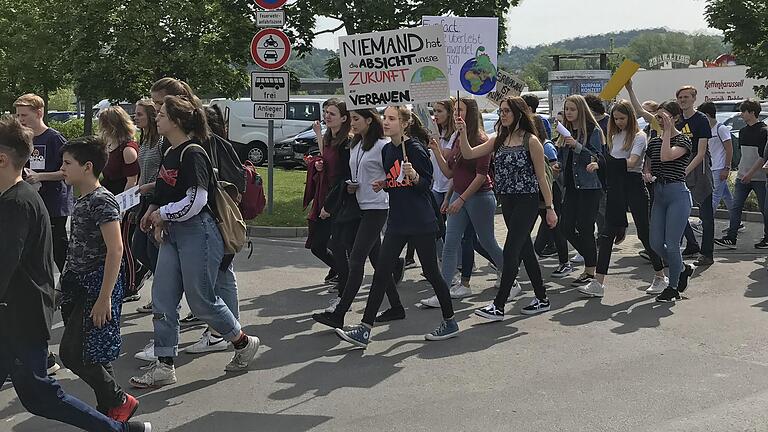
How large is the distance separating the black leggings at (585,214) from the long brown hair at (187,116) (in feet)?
14.2

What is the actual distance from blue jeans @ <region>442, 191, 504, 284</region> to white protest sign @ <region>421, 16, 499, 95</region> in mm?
3234

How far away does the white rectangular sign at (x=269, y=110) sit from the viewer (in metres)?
13.0

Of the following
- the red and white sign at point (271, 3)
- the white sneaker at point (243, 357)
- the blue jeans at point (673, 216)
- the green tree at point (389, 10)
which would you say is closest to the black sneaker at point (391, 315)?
the white sneaker at point (243, 357)

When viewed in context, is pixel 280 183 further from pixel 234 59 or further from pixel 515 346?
pixel 515 346

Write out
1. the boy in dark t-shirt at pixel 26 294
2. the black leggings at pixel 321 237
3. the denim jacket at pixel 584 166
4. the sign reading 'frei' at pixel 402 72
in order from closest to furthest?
1. the boy in dark t-shirt at pixel 26 294
2. the sign reading 'frei' at pixel 402 72
3. the black leggings at pixel 321 237
4. the denim jacket at pixel 584 166

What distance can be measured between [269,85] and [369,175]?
21.4 feet

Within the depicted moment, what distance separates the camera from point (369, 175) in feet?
22.8

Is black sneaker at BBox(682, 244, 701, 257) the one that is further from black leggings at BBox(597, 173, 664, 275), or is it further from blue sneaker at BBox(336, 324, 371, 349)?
blue sneaker at BBox(336, 324, 371, 349)

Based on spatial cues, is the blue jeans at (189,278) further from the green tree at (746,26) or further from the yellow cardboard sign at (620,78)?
the green tree at (746,26)

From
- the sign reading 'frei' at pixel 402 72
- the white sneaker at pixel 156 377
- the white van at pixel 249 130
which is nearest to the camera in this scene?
the white sneaker at pixel 156 377

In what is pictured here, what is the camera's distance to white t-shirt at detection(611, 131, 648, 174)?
8508 millimetres

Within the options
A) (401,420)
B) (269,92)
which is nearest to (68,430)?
(401,420)

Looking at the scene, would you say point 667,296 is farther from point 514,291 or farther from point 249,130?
point 249,130

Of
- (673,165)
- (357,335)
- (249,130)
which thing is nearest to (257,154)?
(249,130)
